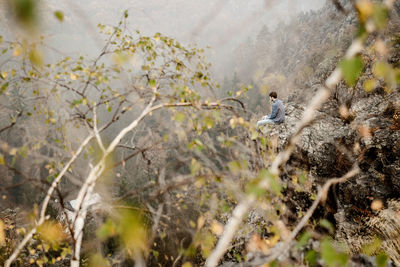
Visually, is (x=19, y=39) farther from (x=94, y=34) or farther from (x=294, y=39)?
(x=294, y=39)

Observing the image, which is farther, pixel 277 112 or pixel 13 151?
pixel 277 112

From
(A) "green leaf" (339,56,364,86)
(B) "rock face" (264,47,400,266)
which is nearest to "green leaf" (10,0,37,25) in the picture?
(A) "green leaf" (339,56,364,86)

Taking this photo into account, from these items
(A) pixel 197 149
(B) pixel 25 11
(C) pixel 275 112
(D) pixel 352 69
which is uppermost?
(C) pixel 275 112

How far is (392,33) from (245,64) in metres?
52.8

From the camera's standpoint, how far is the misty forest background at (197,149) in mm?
1344

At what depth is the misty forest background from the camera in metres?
1.34

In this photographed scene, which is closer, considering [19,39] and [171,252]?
[19,39]

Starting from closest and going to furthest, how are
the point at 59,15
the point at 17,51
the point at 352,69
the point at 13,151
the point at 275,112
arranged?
the point at 352,69 < the point at 59,15 < the point at 17,51 < the point at 13,151 < the point at 275,112

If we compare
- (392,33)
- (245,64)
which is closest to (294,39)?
(245,64)

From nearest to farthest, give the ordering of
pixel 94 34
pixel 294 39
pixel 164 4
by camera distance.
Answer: pixel 94 34
pixel 294 39
pixel 164 4

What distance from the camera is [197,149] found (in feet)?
6.55

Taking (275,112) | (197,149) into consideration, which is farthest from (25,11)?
(275,112)

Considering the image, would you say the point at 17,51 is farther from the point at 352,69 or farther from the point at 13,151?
the point at 352,69

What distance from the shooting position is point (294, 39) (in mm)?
44906
